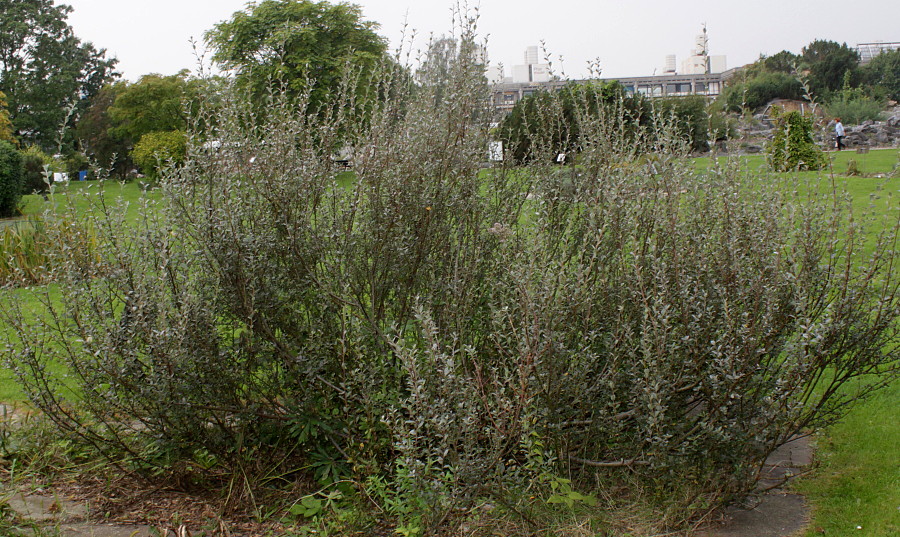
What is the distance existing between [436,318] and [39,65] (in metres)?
62.1

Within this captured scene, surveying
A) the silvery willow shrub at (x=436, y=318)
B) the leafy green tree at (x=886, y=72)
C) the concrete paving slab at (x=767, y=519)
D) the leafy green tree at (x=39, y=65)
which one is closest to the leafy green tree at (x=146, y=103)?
the leafy green tree at (x=39, y=65)

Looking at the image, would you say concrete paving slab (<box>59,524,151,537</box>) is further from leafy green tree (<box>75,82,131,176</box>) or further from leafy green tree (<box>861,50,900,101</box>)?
leafy green tree (<box>861,50,900,101</box>)

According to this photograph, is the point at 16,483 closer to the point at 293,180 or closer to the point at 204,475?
the point at 204,475

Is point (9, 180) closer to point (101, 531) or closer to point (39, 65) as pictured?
point (101, 531)

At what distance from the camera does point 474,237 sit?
4.23 metres

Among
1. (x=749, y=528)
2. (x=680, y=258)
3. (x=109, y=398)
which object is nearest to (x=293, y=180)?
(x=109, y=398)

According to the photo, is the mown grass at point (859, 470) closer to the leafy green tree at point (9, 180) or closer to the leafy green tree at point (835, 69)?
the leafy green tree at point (9, 180)

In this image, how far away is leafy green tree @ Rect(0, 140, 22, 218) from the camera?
1577 cm

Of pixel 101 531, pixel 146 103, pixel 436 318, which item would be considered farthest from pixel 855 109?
pixel 101 531

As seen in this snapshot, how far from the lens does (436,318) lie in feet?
13.4

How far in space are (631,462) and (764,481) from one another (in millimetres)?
1064

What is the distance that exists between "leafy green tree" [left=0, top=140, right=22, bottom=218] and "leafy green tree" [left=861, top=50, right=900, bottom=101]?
6359cm

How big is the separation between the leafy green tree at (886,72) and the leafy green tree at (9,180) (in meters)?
63.6

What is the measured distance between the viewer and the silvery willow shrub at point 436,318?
11.3 ft
